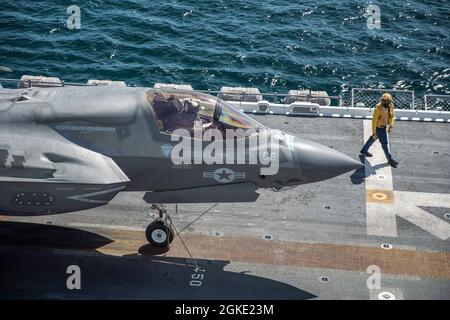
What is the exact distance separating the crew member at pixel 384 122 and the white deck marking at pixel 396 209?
0.63 m

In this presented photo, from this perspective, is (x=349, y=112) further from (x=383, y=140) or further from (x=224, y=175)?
(x=224, y=175)

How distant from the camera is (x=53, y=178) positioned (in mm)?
16266

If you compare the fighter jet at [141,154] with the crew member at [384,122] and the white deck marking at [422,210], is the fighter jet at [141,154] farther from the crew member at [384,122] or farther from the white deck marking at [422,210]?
the crew member at [384,122]

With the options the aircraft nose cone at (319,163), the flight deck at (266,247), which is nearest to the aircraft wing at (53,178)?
the flight deck at (266,247)

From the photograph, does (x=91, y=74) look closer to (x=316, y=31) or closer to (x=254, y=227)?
(x=316, y=31)

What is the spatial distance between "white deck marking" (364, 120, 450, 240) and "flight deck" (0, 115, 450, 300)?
3cm

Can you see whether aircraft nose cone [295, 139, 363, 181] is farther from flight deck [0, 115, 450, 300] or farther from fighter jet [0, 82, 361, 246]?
flight deck [0, 115, 450, 300]

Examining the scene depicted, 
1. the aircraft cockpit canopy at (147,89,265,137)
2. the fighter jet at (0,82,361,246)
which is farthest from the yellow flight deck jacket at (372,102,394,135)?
the aircraft cockpit canopy at (147,89,265,137)

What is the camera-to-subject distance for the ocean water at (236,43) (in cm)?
3900

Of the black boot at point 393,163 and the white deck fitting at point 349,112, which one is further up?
the white deck fitting at point 349,112

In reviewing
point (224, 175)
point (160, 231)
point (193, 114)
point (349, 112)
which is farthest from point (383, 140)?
point (160, 231)

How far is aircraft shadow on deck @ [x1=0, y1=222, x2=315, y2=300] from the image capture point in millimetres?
16766

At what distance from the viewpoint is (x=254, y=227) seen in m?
19.4

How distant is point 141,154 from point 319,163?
14.9ft
